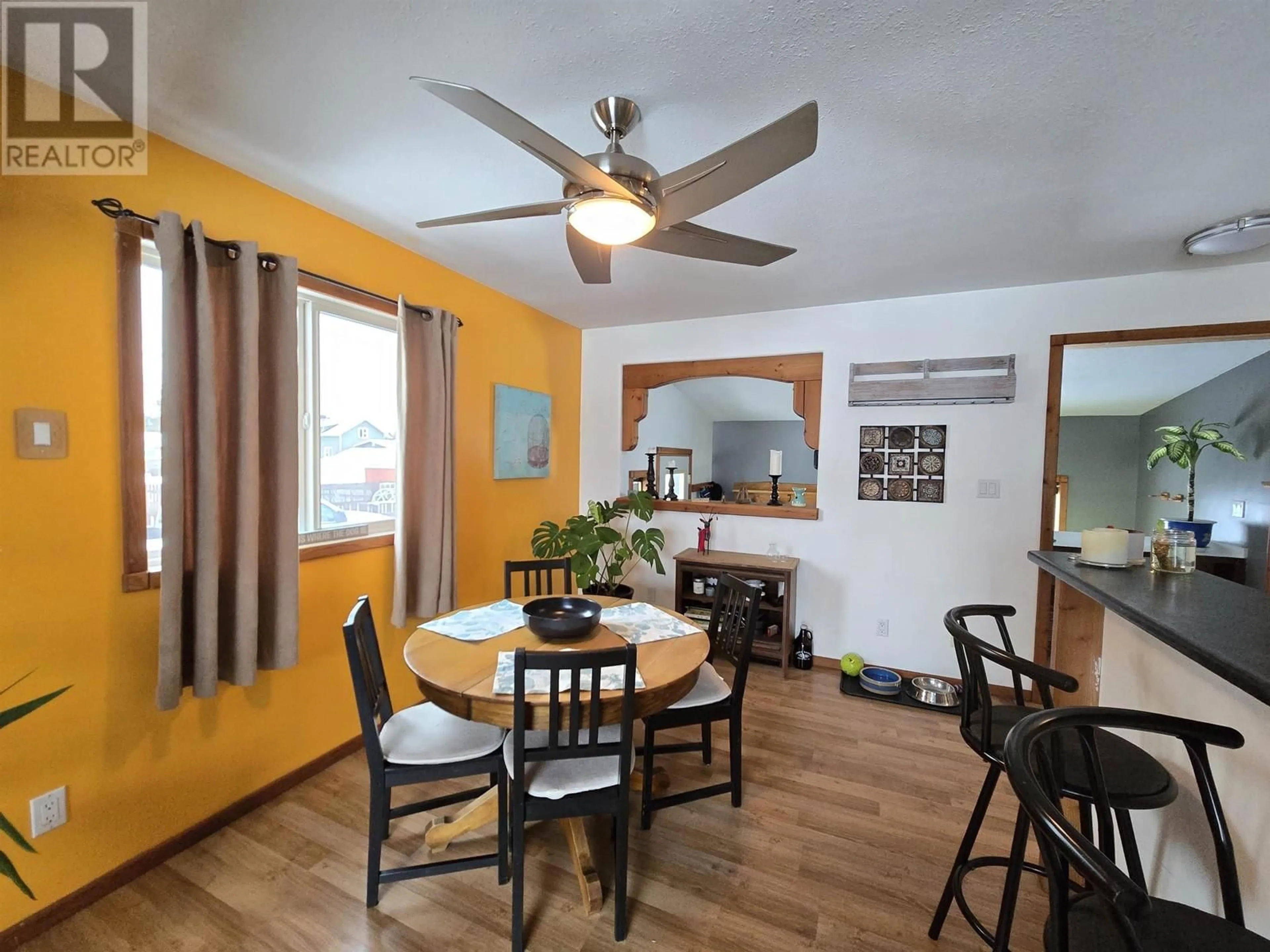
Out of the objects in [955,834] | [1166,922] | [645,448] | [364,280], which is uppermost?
[364,280]

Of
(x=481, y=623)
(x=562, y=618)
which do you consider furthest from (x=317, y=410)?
(x=562, y=618)

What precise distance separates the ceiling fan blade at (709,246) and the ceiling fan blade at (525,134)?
30 cm

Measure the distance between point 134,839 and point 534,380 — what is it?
9.26 feet

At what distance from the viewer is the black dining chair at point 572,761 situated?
132 centimetres

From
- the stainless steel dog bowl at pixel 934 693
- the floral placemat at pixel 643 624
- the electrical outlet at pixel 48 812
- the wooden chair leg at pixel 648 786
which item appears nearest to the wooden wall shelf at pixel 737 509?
the stainless steel dog bowl at pixel 934 693

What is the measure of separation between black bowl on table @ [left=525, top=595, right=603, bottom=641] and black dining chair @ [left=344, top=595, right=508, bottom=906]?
342mm

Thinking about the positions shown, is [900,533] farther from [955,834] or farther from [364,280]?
[364,280]

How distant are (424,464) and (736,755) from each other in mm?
1914

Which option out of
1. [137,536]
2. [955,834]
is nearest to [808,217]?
[955,834]

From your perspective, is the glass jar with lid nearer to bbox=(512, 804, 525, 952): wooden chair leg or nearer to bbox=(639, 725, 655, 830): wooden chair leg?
bbox=(639, 725, 655, 830): wooden chair leg

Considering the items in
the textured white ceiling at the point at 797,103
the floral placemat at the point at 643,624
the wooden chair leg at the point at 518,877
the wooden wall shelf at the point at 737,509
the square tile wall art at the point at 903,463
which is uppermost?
the textured white ceiling at the point at 797,103

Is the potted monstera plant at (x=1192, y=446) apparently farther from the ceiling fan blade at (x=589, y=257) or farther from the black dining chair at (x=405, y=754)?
the black dining chair at (x=405, y=754)

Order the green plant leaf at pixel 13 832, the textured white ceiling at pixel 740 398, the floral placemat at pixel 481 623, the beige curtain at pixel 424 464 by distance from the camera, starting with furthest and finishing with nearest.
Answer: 1. the textured white ceiling at pixel 740 398
2. the beige curtain at pixel 424 464
3. the floral placemat at pixel 481 623
4. the green plant leaf at pixel 13 832

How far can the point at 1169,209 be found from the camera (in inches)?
77.4
